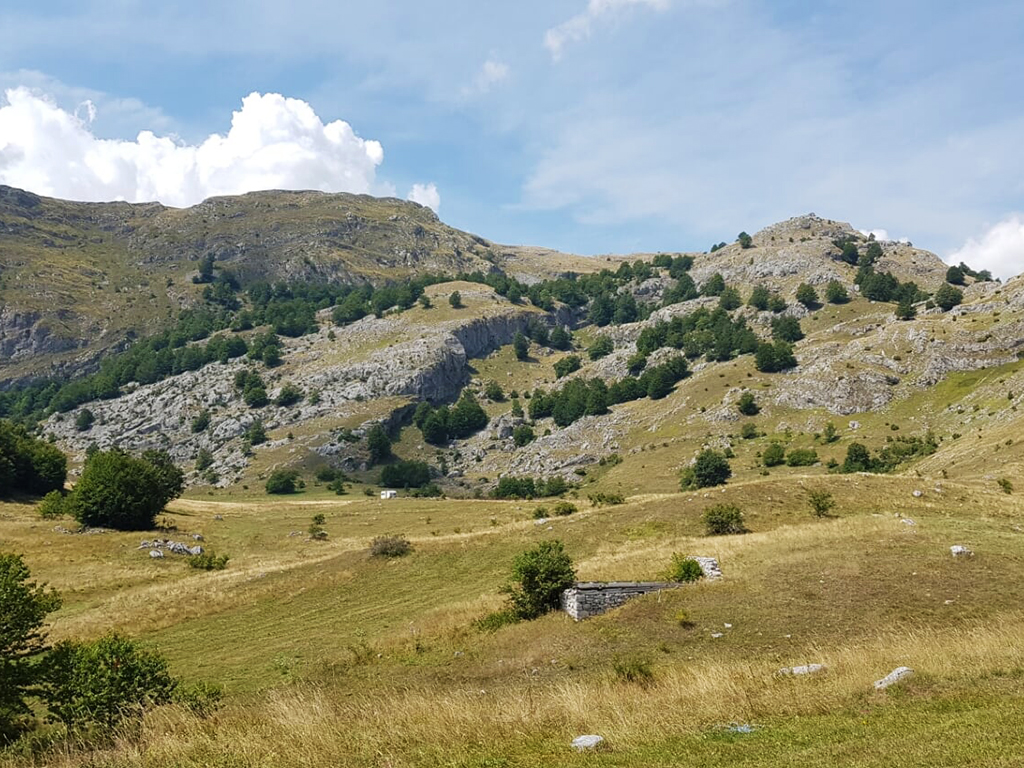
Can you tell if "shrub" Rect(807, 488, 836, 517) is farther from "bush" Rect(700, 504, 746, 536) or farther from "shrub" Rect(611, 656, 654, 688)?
"shrub" Rect(611, 656, 654, 688)

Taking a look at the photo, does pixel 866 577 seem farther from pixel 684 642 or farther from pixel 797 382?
pixel 797 382

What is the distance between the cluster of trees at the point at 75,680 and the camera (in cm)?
1603

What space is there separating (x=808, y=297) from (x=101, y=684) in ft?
657

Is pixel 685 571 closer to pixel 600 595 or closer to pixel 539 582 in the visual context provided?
pixel 600 595

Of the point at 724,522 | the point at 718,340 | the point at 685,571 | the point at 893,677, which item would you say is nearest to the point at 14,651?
the point at 893,677

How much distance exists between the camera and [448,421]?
184 meters

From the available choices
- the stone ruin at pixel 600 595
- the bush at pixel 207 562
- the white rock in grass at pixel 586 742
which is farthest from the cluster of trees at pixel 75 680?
the bush at pixel 207 562

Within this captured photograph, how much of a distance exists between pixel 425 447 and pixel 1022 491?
140096mm

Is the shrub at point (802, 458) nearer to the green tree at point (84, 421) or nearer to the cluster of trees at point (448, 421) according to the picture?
the cluster of trees at point (448, 421)

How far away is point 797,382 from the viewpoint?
137125mm

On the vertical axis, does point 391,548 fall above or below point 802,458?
below

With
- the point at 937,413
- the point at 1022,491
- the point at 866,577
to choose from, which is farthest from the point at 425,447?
the point at 866,577

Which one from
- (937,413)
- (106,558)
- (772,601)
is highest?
(937,413)

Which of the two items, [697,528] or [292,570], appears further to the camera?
[292,570]
